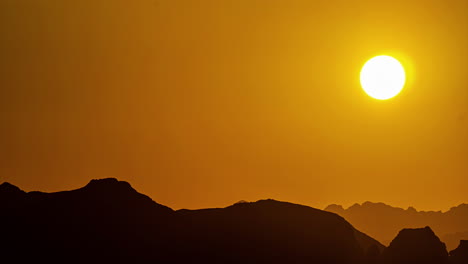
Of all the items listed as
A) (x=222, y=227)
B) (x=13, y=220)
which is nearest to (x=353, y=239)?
(x=222, y=227)

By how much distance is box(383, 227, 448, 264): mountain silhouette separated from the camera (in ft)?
541

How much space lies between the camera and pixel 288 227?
6555 inches

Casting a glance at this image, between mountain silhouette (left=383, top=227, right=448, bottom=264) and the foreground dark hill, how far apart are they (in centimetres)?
536

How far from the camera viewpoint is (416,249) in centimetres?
16650

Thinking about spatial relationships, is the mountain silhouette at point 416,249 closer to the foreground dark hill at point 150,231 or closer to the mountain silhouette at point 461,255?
the foreground dark hill at point 150,231

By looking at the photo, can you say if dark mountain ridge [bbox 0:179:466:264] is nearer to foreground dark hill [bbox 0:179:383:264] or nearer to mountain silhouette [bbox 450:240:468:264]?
foreground dark hill [bbox 0:179:383:264]

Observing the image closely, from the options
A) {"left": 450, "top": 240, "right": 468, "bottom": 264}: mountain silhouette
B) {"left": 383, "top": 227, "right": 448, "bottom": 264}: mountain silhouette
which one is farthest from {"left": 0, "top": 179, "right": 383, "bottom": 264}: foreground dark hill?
{"left": 450, "top": 240, "right": 468, "bottom": 264}: mountain silhouette

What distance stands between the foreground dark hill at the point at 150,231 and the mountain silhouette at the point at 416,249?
5.36m

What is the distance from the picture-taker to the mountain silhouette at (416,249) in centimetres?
16488

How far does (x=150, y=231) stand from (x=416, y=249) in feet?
196

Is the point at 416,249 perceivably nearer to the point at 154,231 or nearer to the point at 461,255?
the point at 461,255

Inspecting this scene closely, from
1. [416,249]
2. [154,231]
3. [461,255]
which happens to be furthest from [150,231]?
[461,255]

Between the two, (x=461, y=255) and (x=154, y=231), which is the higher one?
(x=461, y=255)

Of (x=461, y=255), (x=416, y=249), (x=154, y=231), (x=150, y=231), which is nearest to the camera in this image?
(x=154, y=231)
